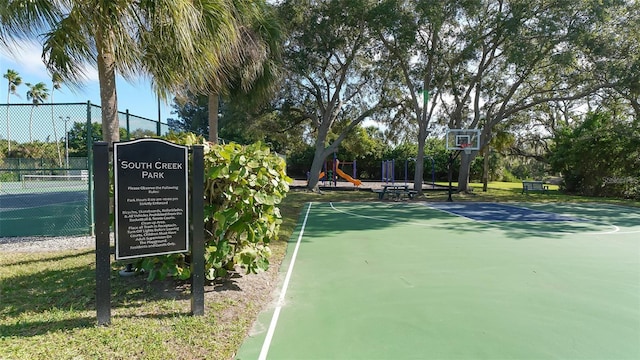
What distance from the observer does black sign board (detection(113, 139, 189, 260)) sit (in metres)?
3.36

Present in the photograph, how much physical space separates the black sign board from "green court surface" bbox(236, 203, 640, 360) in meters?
1.29

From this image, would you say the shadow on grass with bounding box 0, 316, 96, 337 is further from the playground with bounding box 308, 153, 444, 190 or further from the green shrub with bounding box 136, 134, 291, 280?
the playground with bounding box 308, 153, 444, 190

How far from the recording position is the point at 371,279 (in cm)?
509

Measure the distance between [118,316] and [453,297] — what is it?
3.73 metres

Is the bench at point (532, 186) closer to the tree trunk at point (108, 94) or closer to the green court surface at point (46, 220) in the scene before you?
the green court surface at point (46, 220)

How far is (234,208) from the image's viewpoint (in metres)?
4.16

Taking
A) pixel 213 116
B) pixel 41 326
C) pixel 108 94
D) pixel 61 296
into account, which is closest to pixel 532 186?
pixel 213 116

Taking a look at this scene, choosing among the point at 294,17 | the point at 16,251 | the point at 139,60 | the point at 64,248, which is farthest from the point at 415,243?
the point at 294,17

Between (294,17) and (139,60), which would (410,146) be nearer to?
(294,17)

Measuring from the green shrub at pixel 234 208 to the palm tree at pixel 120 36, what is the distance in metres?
1.08

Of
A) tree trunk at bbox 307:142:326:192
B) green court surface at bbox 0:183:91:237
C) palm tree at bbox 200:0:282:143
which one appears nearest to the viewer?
green court surface at bbox 0:183:91:237

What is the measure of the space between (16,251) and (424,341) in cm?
683

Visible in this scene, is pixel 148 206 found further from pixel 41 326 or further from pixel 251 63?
pixel 251 63

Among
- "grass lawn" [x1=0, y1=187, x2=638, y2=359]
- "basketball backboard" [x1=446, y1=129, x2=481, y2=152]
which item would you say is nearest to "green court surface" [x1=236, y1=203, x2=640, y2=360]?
"grass lawn" [x1=0, y1=187, x2=638, y2=359]
